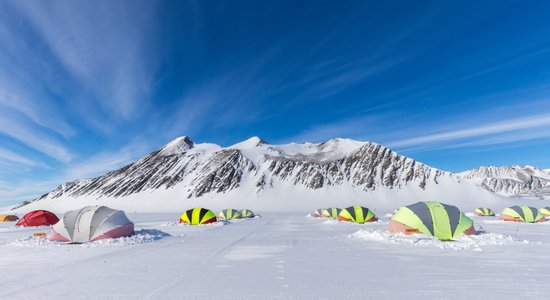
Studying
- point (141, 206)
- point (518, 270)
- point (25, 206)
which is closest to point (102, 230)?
point (518, 270)

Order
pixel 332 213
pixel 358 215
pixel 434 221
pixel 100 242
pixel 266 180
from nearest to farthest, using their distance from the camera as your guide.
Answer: pixel 100 242
pixel 434 221
pixel 358 215
pixel 332 213
pixel 266 180

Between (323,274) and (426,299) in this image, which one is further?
(323,274)

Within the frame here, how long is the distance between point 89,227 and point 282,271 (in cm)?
1364

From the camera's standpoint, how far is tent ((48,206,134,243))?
1883 cm

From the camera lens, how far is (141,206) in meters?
143

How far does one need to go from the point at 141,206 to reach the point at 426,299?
14977 cm

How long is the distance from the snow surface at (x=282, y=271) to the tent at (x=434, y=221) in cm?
146

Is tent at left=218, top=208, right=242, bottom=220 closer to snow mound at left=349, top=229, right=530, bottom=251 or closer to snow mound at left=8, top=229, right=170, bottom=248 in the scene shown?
snow mound at left=8, top=229, right=170, bottom=248

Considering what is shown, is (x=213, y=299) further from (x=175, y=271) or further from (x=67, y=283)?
(x=67, y=283)

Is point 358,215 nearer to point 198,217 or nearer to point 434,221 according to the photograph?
point 198,217

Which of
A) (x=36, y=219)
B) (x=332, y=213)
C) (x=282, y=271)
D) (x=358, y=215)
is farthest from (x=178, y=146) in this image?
(x=282, y=271)

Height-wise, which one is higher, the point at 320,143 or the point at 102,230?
the point at 320,143

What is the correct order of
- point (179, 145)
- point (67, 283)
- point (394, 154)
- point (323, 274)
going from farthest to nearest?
point (179, 145), point (394, 154), point (323, 274), point (67, 283)

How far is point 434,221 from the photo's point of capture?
19.0m
